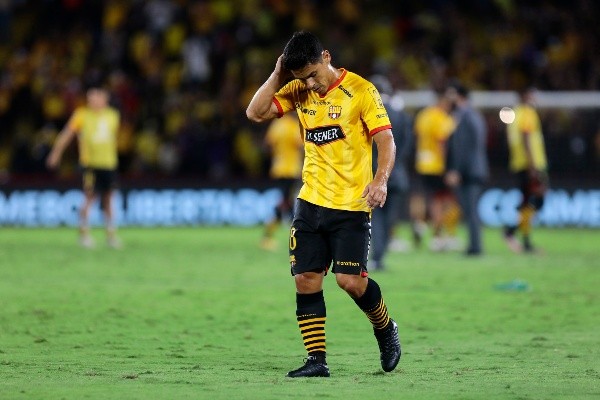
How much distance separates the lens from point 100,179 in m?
20.2

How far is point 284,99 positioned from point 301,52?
55 centimetres

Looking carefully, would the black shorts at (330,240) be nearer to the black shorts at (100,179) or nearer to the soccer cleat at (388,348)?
the soccer cleat at (388,348)

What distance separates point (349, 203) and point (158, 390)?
175cm

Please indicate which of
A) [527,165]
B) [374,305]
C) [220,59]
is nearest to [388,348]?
[374,305]

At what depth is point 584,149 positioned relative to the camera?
25375 mm

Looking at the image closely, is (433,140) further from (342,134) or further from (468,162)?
(342,134)

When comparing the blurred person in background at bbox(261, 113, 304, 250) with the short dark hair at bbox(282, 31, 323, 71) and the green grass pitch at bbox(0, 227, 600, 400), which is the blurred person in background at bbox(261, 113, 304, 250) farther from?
the short dark hair at bbox(282, 31, 323, 71)

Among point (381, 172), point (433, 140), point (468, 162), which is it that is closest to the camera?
point (381, 172)

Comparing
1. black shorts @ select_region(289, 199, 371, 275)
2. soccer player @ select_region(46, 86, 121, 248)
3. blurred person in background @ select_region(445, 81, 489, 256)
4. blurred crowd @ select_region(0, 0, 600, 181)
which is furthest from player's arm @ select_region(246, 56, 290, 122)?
blurred crowd @ select_region(0, 0, 600, 181)

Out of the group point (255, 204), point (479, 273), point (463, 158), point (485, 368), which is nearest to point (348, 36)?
point (255, 204)

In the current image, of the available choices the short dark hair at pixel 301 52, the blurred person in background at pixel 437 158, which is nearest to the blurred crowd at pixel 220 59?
the blurred person in background at pixel 437 158

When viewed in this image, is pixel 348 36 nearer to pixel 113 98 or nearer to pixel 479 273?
pixel 113 98

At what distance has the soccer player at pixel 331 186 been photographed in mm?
7871

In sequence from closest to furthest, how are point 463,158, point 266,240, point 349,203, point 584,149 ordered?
point 349,203
point 463,158
point 266,240
point 584,149
